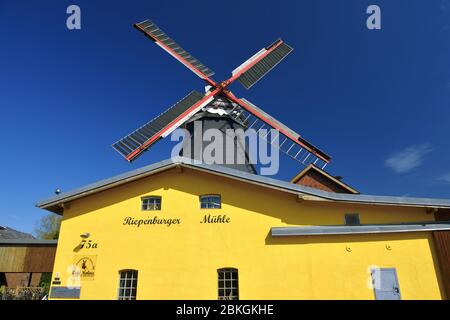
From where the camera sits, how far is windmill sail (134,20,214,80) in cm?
2016

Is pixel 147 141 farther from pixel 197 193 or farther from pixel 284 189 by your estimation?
pixel 284 189

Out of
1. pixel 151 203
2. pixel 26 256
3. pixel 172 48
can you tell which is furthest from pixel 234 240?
pixel 172 48

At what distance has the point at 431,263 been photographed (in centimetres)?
988

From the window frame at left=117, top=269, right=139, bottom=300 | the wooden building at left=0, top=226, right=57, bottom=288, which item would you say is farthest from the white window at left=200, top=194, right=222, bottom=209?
the wooden building at left=0, top=226, right=57, bottom=288

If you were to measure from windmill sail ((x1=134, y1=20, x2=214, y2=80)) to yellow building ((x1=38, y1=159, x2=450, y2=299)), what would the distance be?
10621 millimetres

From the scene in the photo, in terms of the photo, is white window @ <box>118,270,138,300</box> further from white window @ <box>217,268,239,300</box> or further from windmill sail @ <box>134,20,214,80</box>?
windmill sail @ <box>134,20,214,80</box>

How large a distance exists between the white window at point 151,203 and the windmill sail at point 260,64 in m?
12.0

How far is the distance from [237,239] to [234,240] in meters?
0.12

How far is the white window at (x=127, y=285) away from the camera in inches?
444

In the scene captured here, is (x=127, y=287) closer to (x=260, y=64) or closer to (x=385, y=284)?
(x=385, y=284)

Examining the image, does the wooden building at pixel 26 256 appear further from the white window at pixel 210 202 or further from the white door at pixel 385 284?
the white door at pixel 385 284

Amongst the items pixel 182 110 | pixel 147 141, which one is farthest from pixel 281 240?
pixel 182 110
